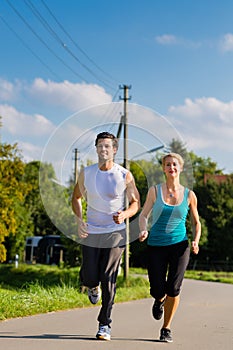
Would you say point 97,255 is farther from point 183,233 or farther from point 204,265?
point 204,265

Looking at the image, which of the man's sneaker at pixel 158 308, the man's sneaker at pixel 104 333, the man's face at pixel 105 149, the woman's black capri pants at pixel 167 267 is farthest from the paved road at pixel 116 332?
the man's face at pixel 105 149

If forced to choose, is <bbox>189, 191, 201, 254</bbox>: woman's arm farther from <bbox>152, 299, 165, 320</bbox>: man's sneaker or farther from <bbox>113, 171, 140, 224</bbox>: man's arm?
<bbox>152, 299, 165, 320</bbox>: man's sneaker

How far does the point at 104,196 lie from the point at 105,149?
1.66 feet

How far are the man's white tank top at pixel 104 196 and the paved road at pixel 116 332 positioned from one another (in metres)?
1.20

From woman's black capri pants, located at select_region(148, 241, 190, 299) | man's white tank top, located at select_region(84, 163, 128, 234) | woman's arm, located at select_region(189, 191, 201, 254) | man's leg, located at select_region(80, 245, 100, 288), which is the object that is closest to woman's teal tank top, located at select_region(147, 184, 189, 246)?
woman's black capri pants, located at select_region(148, 241, 190, 299)

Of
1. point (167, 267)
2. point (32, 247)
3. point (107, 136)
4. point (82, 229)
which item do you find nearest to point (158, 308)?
point (167, 267)

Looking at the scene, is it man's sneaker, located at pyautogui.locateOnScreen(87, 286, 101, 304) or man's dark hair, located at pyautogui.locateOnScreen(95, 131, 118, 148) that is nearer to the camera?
man's dark hair, located at pyautogui.locateOnScreen(95, 131, 118, 148)

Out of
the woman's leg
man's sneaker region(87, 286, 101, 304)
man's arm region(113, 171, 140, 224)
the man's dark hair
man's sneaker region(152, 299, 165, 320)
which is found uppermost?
the man's dark hair

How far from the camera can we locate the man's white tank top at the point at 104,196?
661 cm

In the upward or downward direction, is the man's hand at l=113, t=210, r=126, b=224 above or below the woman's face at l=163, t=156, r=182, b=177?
below

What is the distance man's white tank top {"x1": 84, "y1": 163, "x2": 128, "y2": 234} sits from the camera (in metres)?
6.61

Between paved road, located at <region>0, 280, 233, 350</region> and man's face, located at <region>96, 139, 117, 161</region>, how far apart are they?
1920 millimetres

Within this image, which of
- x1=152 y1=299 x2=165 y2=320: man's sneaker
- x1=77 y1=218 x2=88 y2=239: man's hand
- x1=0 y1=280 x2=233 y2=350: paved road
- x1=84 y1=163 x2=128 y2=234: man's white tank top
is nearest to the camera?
x1=0 y1=280 x2=233 y2=350: paved road

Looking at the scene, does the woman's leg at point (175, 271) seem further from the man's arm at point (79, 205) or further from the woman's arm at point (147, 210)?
the man's arm at point (79, 205)
